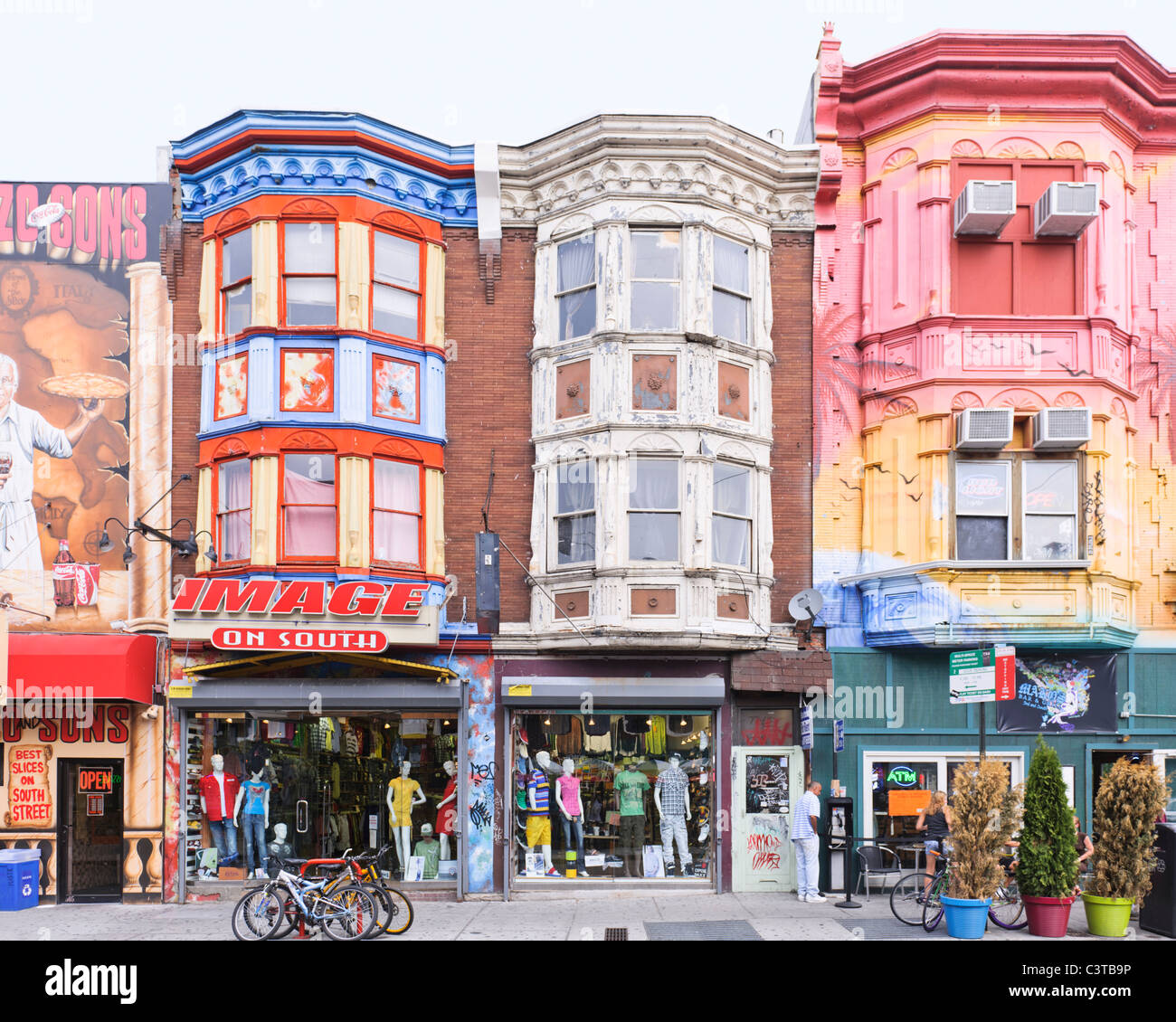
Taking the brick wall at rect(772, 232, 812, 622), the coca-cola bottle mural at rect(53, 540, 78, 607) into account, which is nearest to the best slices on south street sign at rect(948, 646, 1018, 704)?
the brick wall at rect(772, 232, 812, 622)

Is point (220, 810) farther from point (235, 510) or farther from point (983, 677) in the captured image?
point (983, 677)

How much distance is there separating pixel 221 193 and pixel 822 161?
948 cm

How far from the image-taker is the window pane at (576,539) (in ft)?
55.6

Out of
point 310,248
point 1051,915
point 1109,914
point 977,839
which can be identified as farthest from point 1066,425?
point 310,248

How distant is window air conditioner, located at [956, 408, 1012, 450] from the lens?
660 inches

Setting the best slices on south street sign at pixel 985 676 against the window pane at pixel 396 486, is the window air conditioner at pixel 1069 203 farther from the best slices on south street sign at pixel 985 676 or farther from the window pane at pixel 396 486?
the window pane at pixel 396 486

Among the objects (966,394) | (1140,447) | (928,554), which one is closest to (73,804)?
(928,554)

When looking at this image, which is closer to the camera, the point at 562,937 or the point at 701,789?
the point at 562,937

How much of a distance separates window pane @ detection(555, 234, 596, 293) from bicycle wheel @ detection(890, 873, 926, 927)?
9.70 m

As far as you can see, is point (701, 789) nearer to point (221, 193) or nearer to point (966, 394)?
point (966, 394)

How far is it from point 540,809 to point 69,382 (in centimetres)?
981

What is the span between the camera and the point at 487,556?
684 inches

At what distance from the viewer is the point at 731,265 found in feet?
58.2

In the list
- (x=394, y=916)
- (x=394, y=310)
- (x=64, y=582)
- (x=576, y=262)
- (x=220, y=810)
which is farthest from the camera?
(x=576, y=262)
